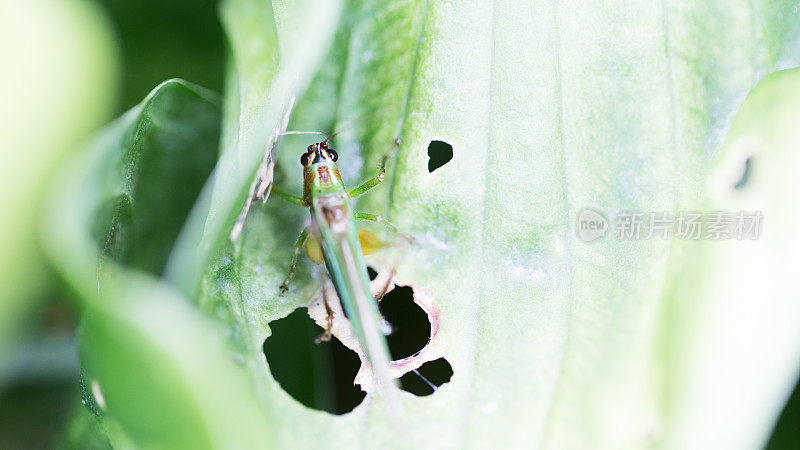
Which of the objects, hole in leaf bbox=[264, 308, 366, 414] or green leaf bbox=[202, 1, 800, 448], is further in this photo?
hole in leaf bbox=[264, 308, 366, 414]

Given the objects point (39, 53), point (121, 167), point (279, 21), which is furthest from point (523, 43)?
point (39, 53)

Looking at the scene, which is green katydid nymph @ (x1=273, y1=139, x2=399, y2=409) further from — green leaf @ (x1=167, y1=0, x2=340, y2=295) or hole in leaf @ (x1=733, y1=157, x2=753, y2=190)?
hole in leaf @ (x1=733, y1=157, x2=753, y2=190)

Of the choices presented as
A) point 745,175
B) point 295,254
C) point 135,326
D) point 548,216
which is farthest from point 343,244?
point 745,175

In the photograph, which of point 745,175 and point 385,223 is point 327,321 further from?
point 745,175

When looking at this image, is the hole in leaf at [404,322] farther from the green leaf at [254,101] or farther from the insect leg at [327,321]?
the green leaf at [254,101]

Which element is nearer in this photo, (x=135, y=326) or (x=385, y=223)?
(x=135, y=326)

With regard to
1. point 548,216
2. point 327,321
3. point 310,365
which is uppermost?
point 548,216

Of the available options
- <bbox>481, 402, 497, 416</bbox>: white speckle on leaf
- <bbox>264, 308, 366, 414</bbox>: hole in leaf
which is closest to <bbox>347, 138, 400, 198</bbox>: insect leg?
<bbox>264, 308, 366, 414</bbox>: hole in leaf
